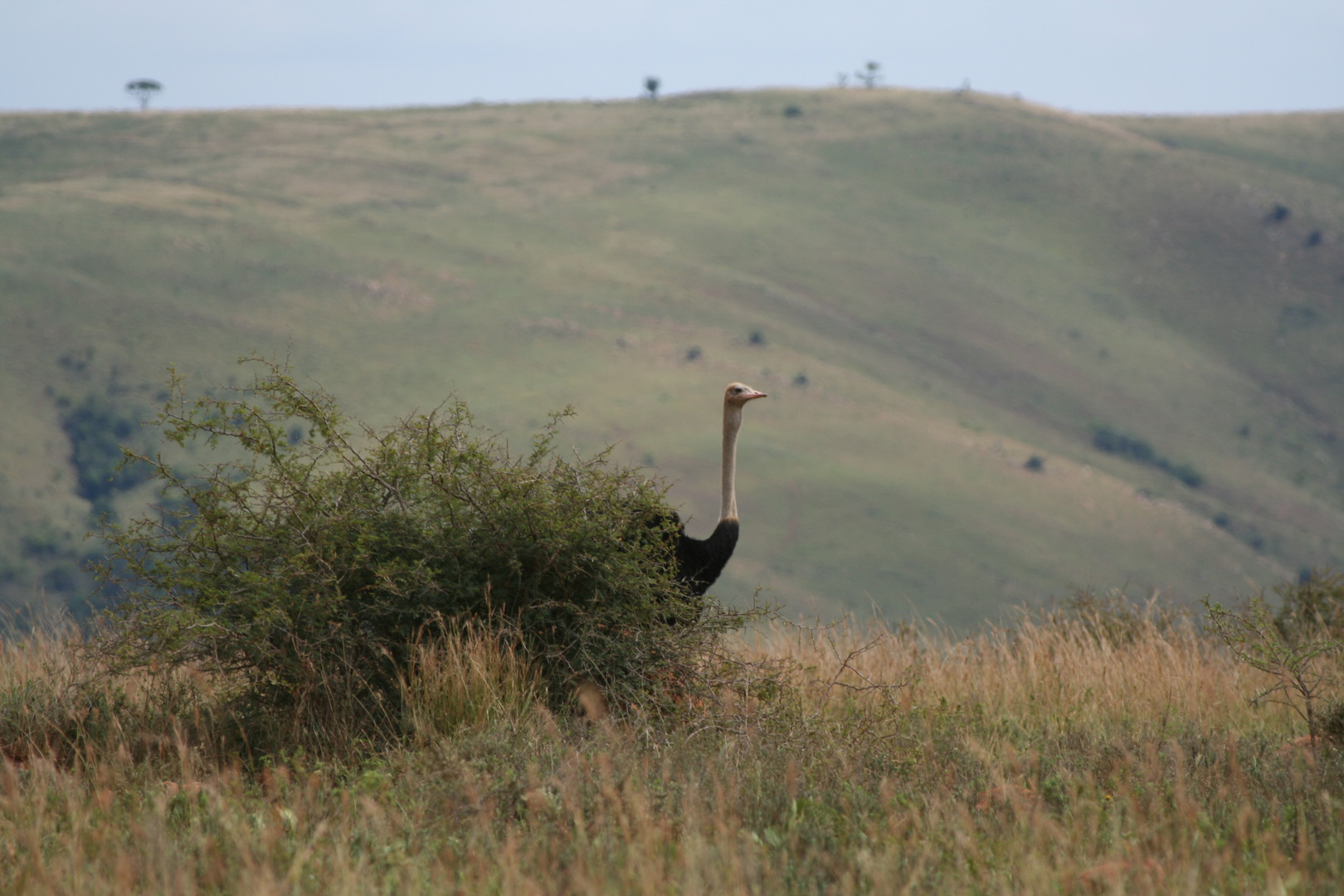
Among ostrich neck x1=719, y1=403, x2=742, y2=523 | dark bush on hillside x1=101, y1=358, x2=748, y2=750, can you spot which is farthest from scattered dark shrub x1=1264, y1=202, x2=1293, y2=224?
dark bush on hillside x1=101, y1=358, x2=748, y2=750

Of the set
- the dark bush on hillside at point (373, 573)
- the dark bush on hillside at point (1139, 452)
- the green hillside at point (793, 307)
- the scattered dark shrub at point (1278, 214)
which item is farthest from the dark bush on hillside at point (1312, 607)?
the scattered dark shrub at point (1278, 214)

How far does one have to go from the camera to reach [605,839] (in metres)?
4.43

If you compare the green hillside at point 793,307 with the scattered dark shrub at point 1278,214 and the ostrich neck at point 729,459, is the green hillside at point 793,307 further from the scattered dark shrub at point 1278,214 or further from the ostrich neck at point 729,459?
the ostrich neck at point 729,459

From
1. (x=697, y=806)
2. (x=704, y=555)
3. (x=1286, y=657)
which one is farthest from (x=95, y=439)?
(x=697, y=806)

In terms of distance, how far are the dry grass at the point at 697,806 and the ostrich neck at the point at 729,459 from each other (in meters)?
1.16

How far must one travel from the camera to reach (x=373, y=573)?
20.6 feet

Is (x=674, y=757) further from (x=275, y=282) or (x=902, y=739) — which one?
(x=275, y=282)

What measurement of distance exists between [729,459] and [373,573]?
2.53m

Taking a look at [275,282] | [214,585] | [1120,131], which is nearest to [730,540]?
[214,585]

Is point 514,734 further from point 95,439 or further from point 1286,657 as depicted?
point 95,439

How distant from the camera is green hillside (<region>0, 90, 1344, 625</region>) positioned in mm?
93500

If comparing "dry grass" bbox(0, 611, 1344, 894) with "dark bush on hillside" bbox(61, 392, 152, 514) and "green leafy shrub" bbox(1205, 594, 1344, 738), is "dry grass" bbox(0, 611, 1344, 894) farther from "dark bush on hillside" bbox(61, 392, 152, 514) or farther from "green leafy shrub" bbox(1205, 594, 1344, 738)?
"dark bush on hillside" bbox(61, 392, 152, 514)

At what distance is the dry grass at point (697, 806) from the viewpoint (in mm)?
4137

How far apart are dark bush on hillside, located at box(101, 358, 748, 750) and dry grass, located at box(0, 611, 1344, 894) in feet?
0.86
